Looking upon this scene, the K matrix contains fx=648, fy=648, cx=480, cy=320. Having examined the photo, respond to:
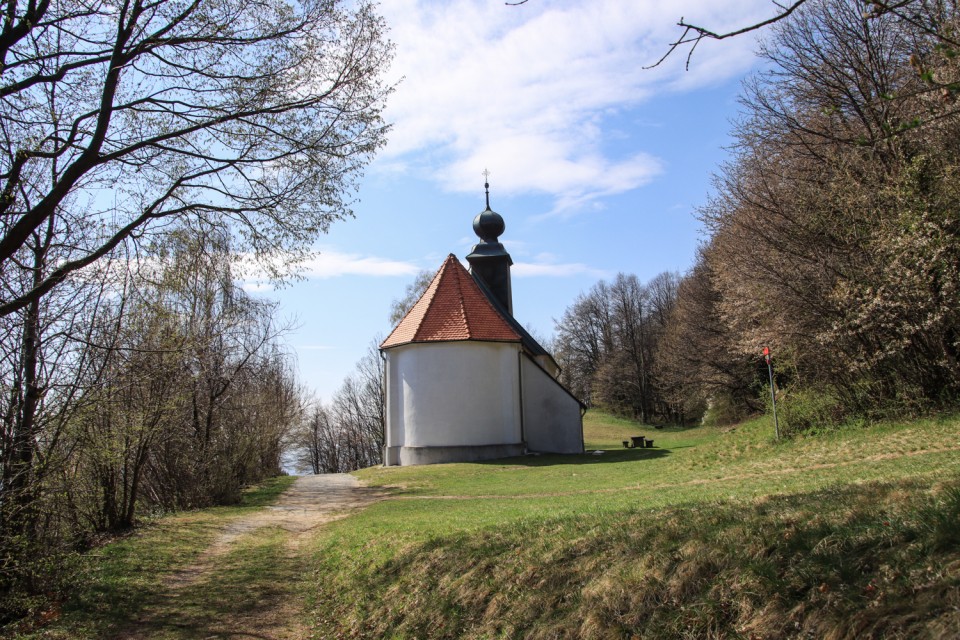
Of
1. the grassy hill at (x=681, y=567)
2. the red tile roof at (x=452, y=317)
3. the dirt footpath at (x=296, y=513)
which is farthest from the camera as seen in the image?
the red tile roof at (x=452, y=317)

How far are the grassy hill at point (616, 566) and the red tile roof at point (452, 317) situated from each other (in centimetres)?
1362

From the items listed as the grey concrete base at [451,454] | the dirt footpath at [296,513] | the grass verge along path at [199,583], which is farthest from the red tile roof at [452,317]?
the grass verge along path at [199,583]

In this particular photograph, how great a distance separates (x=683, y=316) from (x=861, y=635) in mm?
39274

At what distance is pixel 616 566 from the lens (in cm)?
539

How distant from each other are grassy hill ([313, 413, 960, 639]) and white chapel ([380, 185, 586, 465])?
48.8 feet

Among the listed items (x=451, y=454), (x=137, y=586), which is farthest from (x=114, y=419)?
(x=451, y=454)

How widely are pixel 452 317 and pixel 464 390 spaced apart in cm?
330

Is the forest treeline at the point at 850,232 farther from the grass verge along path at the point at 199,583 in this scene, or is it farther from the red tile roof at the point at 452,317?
the grass verge along path at the point at 199,583

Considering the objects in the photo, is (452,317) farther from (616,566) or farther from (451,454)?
(616,566)

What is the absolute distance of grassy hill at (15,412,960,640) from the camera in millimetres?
3947

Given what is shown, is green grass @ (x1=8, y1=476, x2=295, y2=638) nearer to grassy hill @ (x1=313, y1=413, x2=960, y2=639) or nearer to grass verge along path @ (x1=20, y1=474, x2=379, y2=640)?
grass verge along path @ (x1=20, y1=474, x2=379, y2=640)

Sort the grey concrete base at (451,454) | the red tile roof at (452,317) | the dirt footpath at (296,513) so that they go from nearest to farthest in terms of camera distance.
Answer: the dirt footpath at (296,513)
the grey concrete base at (451,454)
the red tile roof at (452,317)

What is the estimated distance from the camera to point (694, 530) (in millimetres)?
5582

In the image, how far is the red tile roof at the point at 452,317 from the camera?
88.0 ft
